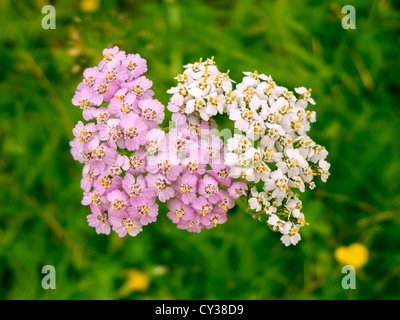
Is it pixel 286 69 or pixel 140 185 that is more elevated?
pixel 286 69

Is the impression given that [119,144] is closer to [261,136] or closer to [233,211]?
[261,136]

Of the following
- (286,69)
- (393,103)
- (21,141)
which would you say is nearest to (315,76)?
(286,69)

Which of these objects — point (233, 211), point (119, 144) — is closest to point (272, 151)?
point (119, 144)

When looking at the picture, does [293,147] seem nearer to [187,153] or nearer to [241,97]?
[241,97]

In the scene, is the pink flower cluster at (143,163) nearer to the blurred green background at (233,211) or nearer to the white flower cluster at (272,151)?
the white flower cluster at (272,151)

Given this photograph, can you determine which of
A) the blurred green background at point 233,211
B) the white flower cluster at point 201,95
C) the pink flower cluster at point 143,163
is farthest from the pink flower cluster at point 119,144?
the blurred green background at point 233,211
